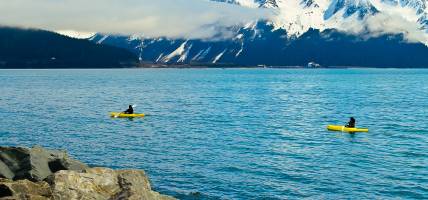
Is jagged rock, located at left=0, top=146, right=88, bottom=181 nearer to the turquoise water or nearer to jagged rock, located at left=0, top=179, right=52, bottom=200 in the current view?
jagged rock, located at left=0, top=179, right=52, bottom=200

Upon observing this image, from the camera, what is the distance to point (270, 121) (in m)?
98.6

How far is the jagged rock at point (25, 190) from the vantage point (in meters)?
30.5

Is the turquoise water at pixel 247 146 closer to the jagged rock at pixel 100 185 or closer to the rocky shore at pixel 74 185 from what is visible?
the jagged rock at pixel 100 185

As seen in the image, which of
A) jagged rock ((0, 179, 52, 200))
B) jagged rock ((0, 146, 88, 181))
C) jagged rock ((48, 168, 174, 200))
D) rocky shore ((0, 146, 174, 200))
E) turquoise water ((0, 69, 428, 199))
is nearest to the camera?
jagged rock ((0, 179, 52, 200))

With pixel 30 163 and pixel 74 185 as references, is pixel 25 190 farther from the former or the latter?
pixel 30 163

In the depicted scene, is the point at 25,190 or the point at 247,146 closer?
the point at 25,190

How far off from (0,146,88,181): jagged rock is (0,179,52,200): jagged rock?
20.7 feet

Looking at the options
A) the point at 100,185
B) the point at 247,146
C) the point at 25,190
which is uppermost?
the point at 25,190

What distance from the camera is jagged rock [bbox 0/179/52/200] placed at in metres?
30.5

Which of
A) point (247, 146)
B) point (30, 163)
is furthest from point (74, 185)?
point (247, 146)

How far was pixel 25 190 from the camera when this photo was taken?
103 feet

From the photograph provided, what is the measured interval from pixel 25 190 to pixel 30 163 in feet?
27.6

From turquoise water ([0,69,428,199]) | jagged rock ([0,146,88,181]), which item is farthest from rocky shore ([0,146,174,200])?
turquoise water ([0,69,428,199])

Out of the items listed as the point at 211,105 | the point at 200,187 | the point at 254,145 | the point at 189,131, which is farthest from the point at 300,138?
the point at 211,105
